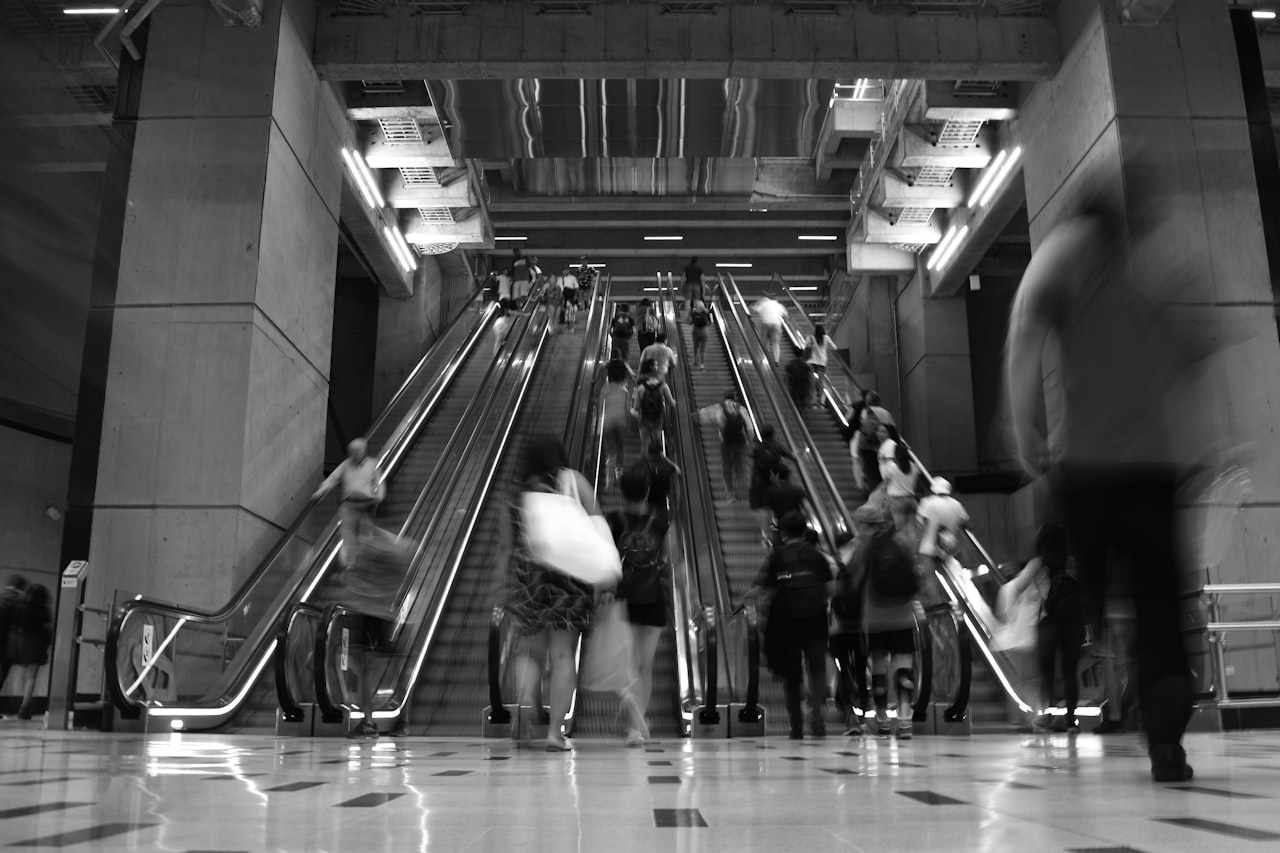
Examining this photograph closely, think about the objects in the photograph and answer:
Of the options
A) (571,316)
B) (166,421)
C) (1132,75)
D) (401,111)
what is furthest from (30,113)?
(1132,75)

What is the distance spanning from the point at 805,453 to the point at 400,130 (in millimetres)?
7734

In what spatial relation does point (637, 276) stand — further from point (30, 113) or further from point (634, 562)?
point (634, 562)

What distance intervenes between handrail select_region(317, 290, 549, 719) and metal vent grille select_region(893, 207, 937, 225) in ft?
24.5

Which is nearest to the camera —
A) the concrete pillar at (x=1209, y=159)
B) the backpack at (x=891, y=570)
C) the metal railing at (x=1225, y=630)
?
the backpack at (x=891, y=570)

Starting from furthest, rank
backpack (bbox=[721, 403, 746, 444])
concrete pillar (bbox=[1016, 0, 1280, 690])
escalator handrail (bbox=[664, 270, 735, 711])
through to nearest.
A: backpack (bbox=[721, 403, 746, 444]), concrete pillar (bbox=[1016, 0, 1280, 690]), escalator handrail (bbox=[664, 270, 735, 711])

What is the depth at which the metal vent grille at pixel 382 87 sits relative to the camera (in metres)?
15.1

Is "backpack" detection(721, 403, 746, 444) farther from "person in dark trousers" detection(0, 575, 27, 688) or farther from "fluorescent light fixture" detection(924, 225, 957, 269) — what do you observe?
"fluorescent light fixture" detection(924, 225, 957, 269)

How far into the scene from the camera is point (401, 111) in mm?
15289

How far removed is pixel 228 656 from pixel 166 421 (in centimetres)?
294

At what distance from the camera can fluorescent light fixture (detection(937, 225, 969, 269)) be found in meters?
18.2

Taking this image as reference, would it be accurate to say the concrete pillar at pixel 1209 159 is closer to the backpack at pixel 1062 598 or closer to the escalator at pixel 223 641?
the backpack at pixel 1062 598

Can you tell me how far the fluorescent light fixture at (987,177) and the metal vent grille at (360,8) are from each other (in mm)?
8855

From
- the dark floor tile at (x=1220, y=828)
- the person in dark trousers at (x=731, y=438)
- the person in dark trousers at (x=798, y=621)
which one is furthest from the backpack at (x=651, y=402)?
the dark floor tile at (x=1220, y=828)

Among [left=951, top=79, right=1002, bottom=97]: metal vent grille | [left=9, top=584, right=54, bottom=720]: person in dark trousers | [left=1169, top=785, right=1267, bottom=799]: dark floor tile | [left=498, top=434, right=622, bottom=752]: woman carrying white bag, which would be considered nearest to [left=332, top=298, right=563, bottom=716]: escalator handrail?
[left=498, top=434, right=622, bottom=752]: woman carrying white bag
